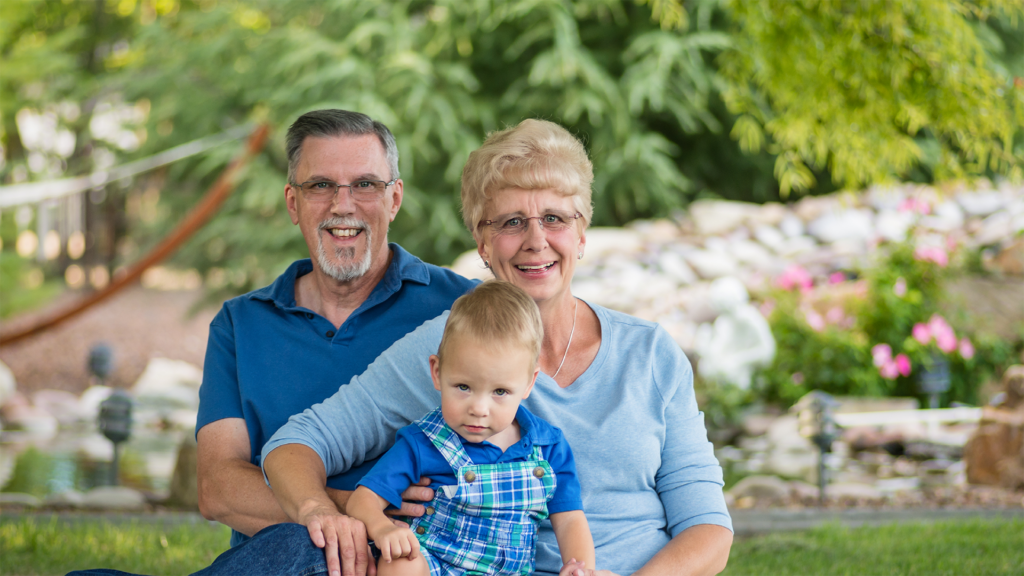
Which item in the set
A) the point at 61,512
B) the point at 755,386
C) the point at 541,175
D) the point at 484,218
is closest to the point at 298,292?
the point at 484,218

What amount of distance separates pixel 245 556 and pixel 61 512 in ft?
10.6

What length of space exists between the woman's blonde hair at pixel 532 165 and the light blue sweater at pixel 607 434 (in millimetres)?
330

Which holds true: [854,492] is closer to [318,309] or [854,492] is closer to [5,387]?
[318,309]

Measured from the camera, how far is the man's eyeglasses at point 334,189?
2285 mm

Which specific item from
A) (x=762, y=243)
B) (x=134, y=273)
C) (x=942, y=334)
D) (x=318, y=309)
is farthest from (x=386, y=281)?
(x=762, y=243)

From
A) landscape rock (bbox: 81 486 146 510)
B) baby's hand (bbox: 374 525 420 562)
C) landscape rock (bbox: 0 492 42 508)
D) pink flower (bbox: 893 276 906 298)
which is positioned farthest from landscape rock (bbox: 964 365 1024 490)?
landscape rock (bbox: 0 492 42 508)

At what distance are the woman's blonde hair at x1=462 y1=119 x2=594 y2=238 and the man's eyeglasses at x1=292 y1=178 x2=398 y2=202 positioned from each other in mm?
364

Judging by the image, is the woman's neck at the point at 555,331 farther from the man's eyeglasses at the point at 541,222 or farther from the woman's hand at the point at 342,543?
the woman's hand at the point at 342,543

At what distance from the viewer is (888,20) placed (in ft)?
12.5

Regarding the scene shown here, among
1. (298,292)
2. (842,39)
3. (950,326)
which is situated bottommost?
(950,326)

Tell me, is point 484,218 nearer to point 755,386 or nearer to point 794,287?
point 755,386

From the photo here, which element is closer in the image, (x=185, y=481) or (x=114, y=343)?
(x=185, y=481)

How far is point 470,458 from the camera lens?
1.72 m

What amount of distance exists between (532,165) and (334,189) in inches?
23.9
